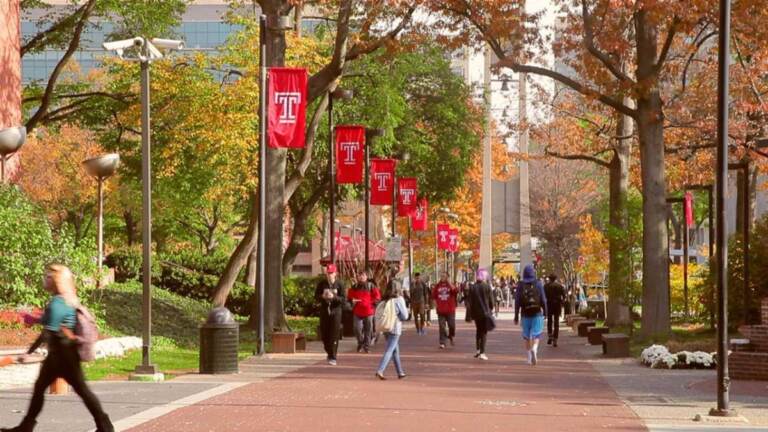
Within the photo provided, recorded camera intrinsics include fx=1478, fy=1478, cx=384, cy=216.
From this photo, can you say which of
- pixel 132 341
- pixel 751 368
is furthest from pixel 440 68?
pixel 751 368

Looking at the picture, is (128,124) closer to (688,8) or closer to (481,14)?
(481,14)

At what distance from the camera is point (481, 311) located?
28828 mm

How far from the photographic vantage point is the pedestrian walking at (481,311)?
2859cm

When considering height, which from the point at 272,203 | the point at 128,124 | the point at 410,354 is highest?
the point at 128,124

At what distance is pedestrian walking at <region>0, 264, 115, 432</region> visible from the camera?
12.4 m

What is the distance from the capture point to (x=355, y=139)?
128ft

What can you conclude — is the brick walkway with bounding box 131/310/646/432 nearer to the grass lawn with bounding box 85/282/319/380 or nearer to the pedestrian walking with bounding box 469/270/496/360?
the pedestrian walking with bounding box 469/270/496/360

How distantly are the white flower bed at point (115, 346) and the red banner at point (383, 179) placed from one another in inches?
778

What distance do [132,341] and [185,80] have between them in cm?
2306

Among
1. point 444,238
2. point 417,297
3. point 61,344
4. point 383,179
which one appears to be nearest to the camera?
point 61,344

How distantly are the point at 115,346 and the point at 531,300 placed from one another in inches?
296

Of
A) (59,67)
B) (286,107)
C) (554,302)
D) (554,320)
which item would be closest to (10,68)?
(286,107)

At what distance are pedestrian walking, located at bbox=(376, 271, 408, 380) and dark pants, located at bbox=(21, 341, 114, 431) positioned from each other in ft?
31.9

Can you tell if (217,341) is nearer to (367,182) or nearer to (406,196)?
(367,182)
